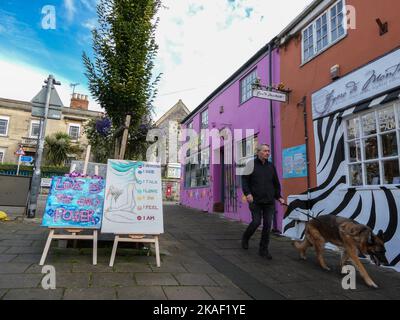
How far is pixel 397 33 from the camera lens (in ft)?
18.1

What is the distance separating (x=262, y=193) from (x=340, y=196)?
188 cm

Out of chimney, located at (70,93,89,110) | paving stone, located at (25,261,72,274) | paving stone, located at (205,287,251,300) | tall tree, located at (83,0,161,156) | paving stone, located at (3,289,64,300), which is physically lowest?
paving stone, located at (205,287,251,300)

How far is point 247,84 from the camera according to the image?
37.4 ft

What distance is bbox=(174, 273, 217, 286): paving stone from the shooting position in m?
4.09

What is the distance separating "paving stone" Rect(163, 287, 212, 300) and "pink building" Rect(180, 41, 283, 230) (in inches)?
206

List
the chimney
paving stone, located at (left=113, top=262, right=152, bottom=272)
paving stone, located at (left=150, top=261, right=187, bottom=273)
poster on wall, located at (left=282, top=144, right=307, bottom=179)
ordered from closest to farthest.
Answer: paving stone, located at (left=113, top=262, right=152, bottom=272), paving stone, located at (left=150, top=261, right=187, bottom=273), poster on wall, located at (left=282, top=144, right=307, bottom=179), the chimney

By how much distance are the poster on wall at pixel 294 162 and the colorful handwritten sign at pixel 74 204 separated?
4.87 metres

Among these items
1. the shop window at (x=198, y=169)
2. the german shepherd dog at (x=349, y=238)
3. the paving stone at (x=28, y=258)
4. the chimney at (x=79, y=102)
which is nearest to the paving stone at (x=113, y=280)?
the paving stone at (x=28, y=258)

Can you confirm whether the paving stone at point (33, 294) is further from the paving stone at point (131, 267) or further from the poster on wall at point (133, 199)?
the poster on wall at point (133, 199)

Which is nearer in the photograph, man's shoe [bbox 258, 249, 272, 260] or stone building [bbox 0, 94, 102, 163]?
man's shoe [bbox 258, 249, 272, 260]

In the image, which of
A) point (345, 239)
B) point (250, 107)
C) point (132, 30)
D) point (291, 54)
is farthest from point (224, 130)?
point (345, 239)

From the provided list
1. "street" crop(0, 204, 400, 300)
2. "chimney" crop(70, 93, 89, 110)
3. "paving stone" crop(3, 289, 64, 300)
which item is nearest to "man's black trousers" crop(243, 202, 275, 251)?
"street" crop(0, 204, 400, 300)

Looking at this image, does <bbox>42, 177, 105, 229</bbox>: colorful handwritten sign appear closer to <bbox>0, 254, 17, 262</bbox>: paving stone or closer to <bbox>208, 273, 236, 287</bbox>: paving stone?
<bbox>0, 254, 17, 262</bbox>: paving stone

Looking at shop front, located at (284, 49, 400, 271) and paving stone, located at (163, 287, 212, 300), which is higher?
shop front, located at (284, 49, 400, 271)
